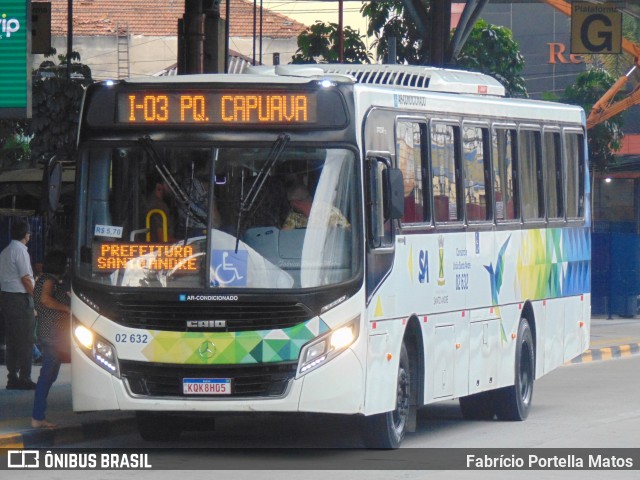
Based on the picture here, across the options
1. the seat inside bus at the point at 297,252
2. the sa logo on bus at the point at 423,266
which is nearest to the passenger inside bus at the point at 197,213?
the seat inside bus at the point at 297,252

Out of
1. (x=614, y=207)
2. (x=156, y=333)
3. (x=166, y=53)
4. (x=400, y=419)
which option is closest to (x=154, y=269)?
(x=156, y=333)

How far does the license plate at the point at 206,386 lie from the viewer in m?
11.1

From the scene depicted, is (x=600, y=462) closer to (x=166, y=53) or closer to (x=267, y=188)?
(x=267, y=188)

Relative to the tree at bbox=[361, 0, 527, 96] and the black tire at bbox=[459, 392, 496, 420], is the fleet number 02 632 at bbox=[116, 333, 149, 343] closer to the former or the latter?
the black tire at bbox=[459, 392, 496, 420]

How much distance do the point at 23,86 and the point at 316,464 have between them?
14.6ft

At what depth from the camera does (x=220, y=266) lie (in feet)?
36.8

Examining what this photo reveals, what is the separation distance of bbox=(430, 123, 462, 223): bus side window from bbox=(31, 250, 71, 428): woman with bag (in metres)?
3.17

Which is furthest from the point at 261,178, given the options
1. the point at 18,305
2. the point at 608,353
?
the point at 608,353

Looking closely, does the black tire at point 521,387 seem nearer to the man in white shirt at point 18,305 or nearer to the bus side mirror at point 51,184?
the man in white shirt at point 18,305

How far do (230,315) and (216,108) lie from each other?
1.55m

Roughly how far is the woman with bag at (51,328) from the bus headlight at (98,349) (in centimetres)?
141

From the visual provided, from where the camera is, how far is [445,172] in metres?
13.5

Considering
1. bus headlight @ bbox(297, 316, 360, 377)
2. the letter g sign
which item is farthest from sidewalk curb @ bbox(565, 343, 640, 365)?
bus headlight @ bbox(297, 316, 360, 377)

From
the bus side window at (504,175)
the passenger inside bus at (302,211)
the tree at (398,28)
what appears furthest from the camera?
the tree at (398,28)
